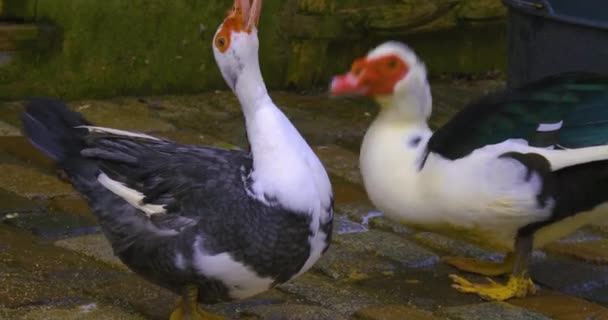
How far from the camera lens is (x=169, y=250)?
288cm

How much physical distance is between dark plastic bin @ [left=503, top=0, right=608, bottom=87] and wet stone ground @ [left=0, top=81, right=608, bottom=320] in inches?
22.1

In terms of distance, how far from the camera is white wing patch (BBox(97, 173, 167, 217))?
2.93 metres

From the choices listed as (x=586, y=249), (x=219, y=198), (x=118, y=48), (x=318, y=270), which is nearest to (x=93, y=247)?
(x=318, y=270)

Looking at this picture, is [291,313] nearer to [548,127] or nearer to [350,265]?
[350,265]

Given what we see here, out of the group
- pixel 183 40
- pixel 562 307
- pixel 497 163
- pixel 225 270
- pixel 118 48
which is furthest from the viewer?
pixel 183 40

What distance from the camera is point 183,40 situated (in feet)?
18.5

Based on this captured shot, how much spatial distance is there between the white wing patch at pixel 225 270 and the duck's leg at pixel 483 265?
1126 millimetres

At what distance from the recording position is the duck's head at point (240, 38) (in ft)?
9.65

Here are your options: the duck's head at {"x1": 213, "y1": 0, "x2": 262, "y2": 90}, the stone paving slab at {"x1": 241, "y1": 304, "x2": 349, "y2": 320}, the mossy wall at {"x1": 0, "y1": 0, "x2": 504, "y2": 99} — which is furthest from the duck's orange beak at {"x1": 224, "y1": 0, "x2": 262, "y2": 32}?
the mossy wall at {"x1": 0, "y1": 0, "x2": 504, "y2": 99}

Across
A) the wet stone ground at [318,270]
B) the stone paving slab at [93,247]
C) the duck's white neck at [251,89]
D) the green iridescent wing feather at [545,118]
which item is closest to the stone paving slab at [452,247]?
the wet stone ground at [318,270]

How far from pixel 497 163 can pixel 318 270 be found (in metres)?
0.66

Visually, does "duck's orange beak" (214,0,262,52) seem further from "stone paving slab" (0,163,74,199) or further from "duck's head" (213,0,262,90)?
"stone paving slab" (0,163,74,199)

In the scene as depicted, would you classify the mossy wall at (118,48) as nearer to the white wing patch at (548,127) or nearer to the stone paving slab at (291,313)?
the stone paving slab at (291,313)

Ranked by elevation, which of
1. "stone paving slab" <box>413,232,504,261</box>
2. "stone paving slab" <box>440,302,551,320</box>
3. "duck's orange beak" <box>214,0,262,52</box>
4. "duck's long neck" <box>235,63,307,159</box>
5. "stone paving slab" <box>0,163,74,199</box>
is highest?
"duck's orange beak" <box>214,0,262,52</box>
